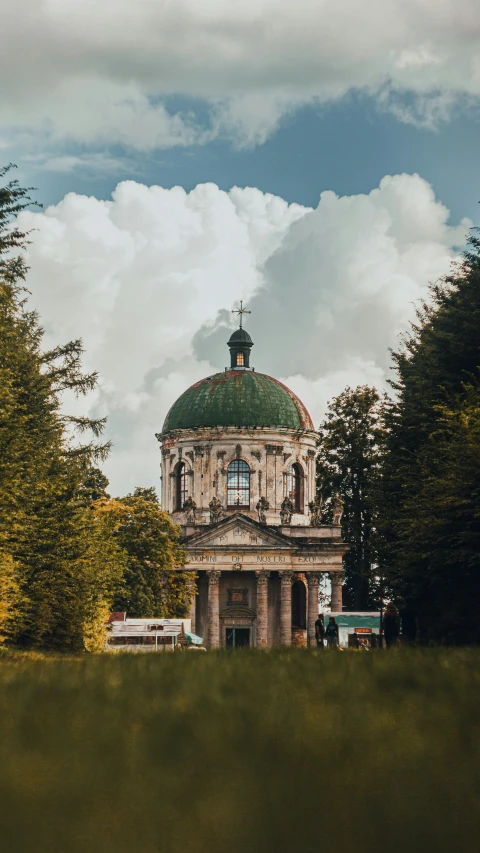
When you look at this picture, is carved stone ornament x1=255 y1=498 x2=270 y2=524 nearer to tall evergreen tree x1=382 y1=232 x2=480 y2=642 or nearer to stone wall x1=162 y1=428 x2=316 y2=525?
stone wall x1=162 y1=428 x2=316 y2=525

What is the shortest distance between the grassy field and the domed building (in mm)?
77008

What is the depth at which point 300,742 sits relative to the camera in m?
7.31

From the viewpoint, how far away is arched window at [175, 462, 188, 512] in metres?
97.5

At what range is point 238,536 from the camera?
8944 cm

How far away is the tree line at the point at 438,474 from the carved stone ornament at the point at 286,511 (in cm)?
3501

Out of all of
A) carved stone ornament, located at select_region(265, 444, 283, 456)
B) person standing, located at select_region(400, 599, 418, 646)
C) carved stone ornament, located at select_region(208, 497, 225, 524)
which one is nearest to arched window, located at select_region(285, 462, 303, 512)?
carved stone ornament, located at select_region(265, 444, 283, 456)

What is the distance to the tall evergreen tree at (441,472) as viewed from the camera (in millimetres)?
35281

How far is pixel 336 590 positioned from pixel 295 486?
39.8 feet

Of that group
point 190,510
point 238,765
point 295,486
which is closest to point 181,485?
point 190,510

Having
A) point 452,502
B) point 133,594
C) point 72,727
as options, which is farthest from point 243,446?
A: point 72,727

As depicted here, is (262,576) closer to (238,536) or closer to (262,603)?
(262,603)

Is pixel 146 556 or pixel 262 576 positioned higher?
pixel 262 576

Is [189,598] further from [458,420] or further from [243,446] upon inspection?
[458,420]

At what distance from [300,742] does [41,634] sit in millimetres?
34784
